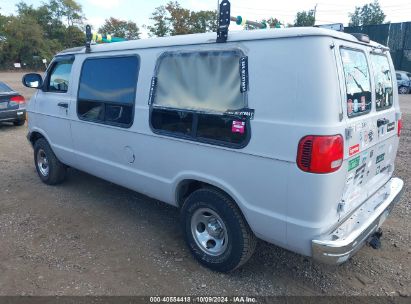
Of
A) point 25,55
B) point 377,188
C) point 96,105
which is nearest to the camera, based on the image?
point 377,188

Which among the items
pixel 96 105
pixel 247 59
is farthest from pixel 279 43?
pixel 96 105

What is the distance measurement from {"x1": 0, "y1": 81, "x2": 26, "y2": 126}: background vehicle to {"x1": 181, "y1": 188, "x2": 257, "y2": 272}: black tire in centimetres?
862

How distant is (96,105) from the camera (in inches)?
164

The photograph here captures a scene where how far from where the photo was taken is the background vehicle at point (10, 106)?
9.71 metres

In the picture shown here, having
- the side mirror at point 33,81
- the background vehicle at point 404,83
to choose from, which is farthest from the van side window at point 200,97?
the background vehicle at point 404,83

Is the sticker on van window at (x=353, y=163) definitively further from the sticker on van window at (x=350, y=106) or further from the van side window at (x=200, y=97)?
the van side window at (x=200, y=97)

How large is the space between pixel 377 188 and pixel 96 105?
328 cm

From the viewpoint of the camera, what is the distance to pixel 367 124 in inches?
109

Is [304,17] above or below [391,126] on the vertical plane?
above

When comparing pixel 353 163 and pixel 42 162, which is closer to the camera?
pixel 353 163

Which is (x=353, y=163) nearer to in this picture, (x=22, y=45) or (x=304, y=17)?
(x=304, y=17)

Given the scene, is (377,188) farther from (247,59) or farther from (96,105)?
(96,105)

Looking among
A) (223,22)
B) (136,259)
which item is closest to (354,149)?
(223,22)

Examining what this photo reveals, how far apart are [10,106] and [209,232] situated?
898cm
